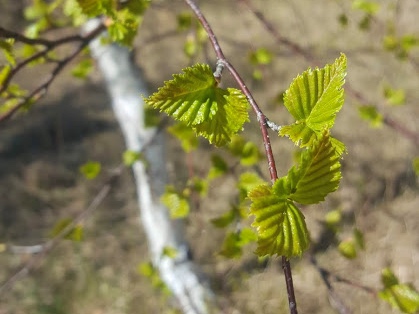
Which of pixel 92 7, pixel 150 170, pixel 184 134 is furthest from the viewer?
pixel 150 170

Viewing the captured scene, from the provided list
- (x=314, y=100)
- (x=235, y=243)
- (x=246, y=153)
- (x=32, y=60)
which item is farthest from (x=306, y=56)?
(x=314, y=100)

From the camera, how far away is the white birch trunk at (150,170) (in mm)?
1730

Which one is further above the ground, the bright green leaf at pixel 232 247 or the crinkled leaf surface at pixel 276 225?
the bright green leaf at pixel 232 247

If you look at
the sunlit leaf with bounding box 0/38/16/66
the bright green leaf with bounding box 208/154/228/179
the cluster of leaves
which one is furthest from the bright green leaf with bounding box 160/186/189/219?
the cluster of leaves

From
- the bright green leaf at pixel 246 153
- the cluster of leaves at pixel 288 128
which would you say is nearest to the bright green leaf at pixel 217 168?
the bright green leaf at pixel 246 153

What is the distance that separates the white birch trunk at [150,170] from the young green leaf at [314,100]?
1.12 meters

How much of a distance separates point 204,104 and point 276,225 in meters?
0.12

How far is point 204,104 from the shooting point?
0.44 meters

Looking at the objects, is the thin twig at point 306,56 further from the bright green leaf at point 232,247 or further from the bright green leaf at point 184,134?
the bright green leaf at point 232,247

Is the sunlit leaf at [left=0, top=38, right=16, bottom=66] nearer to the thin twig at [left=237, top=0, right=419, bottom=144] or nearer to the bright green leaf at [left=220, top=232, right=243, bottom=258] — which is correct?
the bright green leaf at [left=220, top=232, right=243, bottom=258]

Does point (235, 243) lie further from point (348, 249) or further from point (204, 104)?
point (204, 104)

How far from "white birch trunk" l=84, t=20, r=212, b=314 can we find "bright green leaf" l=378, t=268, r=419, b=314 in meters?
0.86

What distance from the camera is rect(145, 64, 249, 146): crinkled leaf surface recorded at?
0.42 m

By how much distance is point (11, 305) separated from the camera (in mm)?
2850
